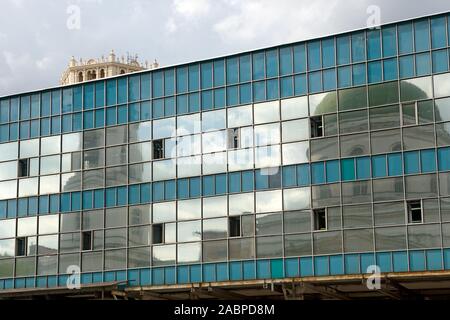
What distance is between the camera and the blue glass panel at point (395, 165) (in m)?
39.0

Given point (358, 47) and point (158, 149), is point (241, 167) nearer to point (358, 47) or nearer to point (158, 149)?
point (158, 149)

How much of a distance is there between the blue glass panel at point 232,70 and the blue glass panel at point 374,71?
7.44 metres

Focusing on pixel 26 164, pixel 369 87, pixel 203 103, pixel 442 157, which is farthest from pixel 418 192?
pixel 26 164

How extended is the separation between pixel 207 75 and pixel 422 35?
11924mm

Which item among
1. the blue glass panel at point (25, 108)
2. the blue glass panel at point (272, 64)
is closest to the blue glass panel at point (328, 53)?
the blue glass panel at point (272, 64)

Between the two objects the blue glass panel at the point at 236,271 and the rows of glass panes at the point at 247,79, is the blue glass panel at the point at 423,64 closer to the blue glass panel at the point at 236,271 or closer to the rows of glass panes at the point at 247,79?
the rows of glass panes at the point at 247,79

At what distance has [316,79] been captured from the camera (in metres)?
41.8

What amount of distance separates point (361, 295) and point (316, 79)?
11704 millimetres

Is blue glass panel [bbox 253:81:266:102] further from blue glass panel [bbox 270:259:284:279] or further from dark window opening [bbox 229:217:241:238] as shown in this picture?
blue glass panel [bbox 270:259:284:279]

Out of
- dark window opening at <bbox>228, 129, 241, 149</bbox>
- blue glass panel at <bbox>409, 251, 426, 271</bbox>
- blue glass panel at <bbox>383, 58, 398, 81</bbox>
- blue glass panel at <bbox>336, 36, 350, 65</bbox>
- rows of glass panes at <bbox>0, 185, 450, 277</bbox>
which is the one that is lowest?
blue glass panel at <bbox>409, 251, 426, 271</bbox>

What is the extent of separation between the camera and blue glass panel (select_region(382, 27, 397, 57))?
40.2 meters

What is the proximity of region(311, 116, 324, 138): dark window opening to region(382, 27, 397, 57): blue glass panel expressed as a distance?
4.60 meters

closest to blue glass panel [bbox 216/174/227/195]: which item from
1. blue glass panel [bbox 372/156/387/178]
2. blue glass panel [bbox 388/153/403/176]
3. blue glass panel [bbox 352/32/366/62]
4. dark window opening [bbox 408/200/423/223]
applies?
blue glass panel [bbox 372/156/387/178]

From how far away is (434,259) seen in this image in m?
A: 37.7
